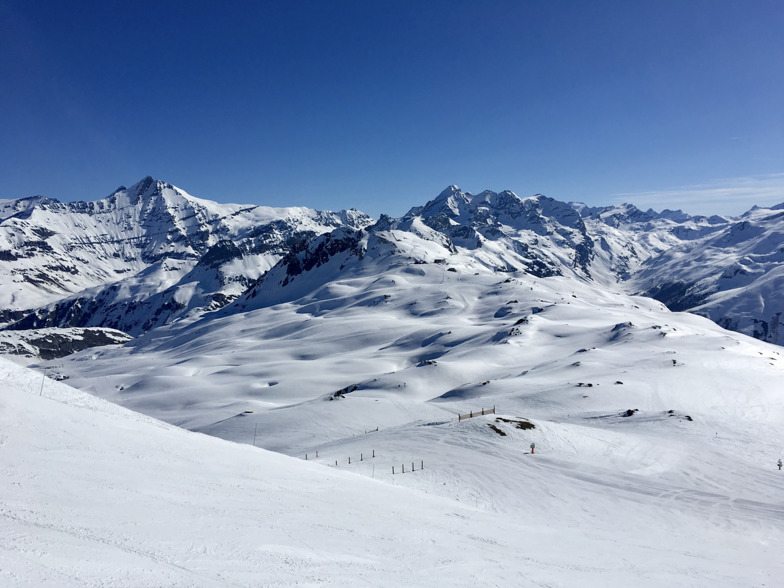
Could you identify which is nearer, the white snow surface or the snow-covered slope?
the snow-covered slope

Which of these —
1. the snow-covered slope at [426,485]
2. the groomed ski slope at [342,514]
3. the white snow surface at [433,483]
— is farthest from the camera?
the white snow surface at [433,483]

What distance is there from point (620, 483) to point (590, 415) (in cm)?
1771

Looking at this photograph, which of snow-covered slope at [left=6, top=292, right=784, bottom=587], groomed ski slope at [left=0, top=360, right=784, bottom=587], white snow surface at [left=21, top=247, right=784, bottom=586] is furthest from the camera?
white snow surface at [left=21, top=247, right=784, bottom=586]

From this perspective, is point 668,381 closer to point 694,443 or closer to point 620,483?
point 694,443

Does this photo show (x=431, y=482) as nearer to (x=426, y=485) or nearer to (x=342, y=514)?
(x=426, y=485)

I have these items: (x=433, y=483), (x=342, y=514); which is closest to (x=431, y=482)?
(x=433, y=483)

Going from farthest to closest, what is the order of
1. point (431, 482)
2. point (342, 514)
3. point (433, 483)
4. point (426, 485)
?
point (431, 482), point (433, 483), point (426, 485), point (342, 514)

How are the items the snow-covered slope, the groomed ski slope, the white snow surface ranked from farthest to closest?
the white snow surface < the snow-covered slope < the groomed ski slope

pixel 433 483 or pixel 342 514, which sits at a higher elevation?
pixel 342 514

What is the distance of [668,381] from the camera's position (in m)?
61.1

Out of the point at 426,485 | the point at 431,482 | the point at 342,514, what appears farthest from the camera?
the point at 431,482

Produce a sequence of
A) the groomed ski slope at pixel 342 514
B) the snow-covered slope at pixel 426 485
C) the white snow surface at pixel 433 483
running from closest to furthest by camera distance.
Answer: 1. the groomed ski slope at pixel 342 514
2. the snow-covered slope at pixel 426 485
3. the white snow surface at pixel 433 483

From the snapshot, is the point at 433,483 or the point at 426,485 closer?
the point at 426,485

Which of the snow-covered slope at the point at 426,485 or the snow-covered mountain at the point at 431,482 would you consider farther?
the snow-covered mountain at the point at 431,482
